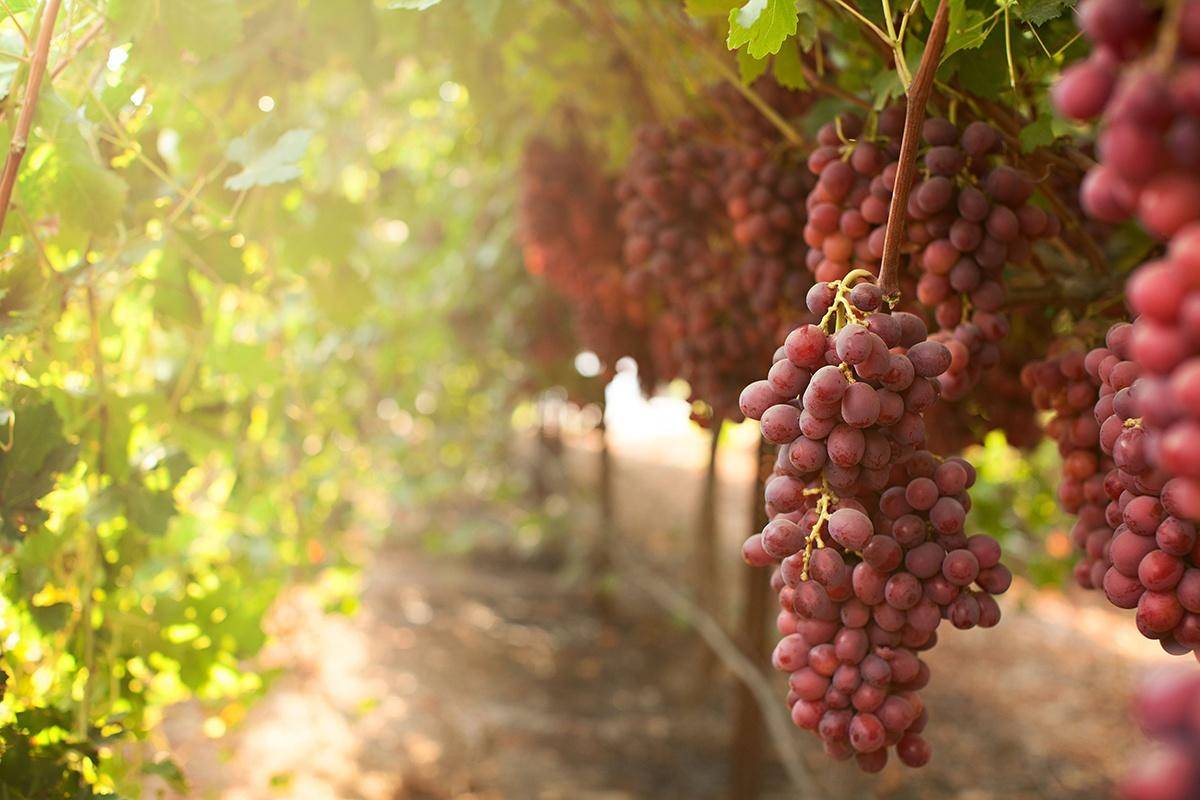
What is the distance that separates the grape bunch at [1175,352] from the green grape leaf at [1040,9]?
0.62 metres

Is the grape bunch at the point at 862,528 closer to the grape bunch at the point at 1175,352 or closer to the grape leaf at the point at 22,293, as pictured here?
the grape bunch at the point at 1175,352

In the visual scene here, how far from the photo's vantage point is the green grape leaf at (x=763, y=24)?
1.00 m

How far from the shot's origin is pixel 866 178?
1130 millimetres

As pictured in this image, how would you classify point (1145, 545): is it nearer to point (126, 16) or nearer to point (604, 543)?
point (126, 16)

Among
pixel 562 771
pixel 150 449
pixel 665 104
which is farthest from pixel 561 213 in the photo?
pixel 562 771

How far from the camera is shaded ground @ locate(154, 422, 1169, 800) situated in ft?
11.4

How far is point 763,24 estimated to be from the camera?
102 centimetres

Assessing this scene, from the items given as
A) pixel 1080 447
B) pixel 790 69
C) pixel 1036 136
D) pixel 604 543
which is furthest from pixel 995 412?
pixel 604 543

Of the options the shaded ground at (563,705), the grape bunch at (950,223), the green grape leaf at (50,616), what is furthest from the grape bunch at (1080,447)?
the shaded ground at (563,705)

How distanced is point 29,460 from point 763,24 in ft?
3.47

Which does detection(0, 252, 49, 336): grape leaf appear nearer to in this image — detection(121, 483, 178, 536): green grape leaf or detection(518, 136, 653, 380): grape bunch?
detection(121, 483, 178, 536): green grape leaf

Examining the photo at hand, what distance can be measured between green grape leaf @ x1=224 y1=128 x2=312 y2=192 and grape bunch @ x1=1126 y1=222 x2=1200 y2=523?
1044mm

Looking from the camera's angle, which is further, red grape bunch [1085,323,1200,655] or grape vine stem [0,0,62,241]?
grape vine stem [0,0,62,241]

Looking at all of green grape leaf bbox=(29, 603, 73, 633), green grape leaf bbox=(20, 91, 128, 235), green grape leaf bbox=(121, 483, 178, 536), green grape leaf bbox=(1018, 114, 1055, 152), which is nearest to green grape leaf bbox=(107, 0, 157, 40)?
green grape leaf bbox=(20, 91, 128, 235)
